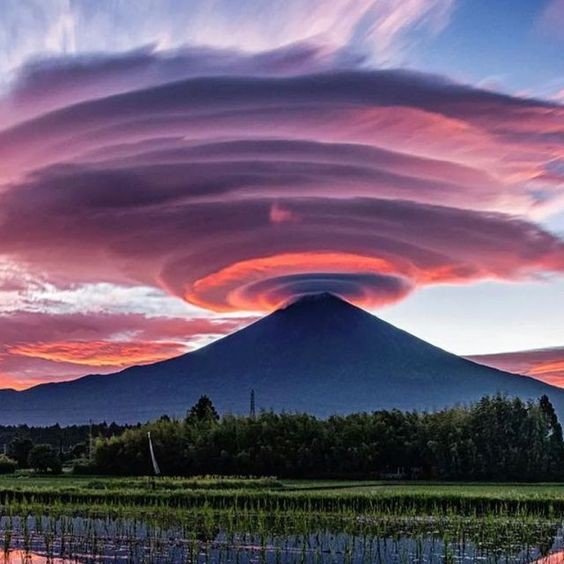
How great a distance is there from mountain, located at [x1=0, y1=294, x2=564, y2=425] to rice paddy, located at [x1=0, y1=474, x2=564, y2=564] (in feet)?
343

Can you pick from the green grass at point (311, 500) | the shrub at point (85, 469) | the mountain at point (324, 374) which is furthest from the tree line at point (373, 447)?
the mountain at point (324, 374)

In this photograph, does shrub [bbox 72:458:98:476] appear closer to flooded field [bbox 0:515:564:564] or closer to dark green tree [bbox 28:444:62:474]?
dark green tree [bbox 28:444:62:474]

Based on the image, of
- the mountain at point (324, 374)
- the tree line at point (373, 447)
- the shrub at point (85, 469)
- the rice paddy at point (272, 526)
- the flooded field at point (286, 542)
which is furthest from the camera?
the mountain at point (324, 374)

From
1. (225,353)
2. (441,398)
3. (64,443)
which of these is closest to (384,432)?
(64,443)

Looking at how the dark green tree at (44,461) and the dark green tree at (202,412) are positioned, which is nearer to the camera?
the dark green tree at (44,461)

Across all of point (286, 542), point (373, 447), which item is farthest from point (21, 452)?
point (286, 542)

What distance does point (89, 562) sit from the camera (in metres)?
17.5

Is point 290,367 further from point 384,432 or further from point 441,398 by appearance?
point 384,432

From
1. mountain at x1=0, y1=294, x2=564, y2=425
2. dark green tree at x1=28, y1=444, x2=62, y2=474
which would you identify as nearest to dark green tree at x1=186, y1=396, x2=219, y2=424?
dark green tree at x1=28, y1=444, x2=62, y2=474

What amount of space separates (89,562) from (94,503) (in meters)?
11.5

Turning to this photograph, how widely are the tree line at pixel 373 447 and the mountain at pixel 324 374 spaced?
87.4m

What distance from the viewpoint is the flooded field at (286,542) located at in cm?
1788

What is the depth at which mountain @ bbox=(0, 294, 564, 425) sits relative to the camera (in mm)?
137875

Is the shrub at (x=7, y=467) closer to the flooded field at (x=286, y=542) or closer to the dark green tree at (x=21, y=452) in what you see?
the dark green tree at (x=21, y=452)
